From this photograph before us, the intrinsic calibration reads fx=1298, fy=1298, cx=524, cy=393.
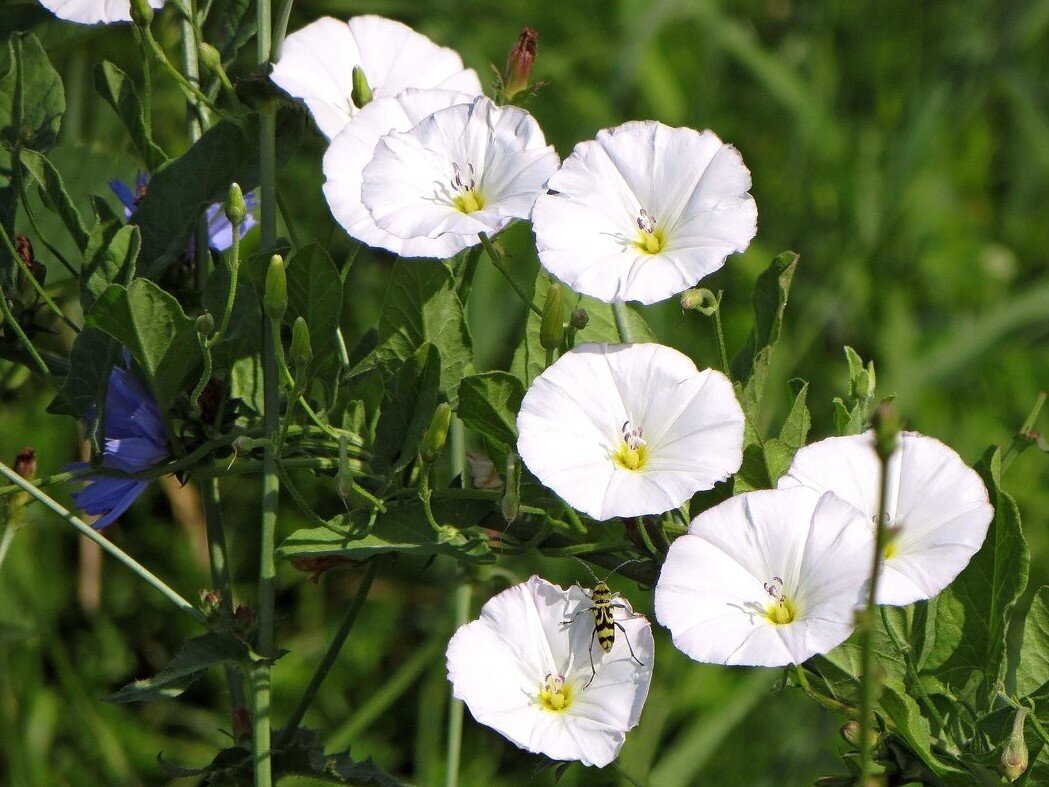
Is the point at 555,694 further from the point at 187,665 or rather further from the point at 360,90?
the point at 360,90

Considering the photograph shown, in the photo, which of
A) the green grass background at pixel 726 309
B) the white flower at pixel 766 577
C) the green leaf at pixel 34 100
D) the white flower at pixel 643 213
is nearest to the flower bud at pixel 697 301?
the white flower at pixel 643 213

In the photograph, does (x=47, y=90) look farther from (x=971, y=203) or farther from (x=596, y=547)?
(x=971, y=203)

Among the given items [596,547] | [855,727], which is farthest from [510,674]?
[855,727]

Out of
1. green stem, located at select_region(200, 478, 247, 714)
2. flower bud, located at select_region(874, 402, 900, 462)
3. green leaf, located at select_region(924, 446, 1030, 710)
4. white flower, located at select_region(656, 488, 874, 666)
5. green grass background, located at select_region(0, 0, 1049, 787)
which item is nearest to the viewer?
flower bud, located at select_region(874, 402, 900, 462)

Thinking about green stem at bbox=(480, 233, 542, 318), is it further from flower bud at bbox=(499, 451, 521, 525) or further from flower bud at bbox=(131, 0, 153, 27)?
flower bud at bbox=(131, 0, 153, 27)

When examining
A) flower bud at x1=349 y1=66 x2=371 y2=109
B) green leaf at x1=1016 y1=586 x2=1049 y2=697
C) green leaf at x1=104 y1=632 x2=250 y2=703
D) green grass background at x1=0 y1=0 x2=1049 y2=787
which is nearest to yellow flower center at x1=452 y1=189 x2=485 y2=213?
flower bud at x1=349 y1=66 x2=371 y2=109

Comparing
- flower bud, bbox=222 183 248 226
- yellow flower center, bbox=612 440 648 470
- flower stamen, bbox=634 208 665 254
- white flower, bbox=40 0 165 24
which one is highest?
white flower, bbox=40 0 165 24

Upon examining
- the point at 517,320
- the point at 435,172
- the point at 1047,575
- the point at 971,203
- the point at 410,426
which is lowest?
the point at 1047,575

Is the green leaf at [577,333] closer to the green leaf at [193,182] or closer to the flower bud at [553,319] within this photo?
the flower bud at [553,319]
